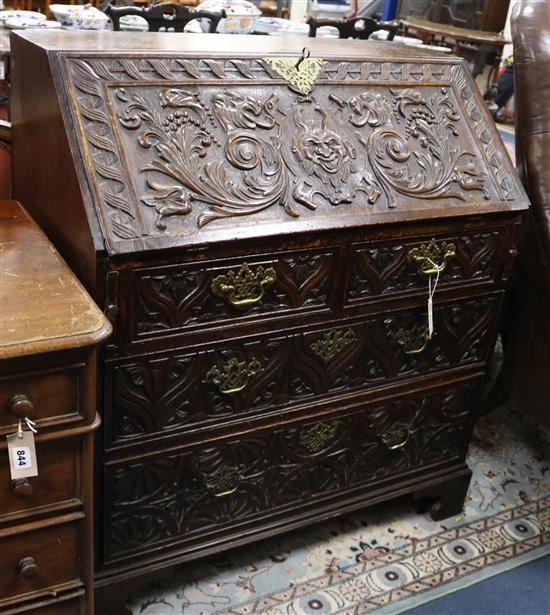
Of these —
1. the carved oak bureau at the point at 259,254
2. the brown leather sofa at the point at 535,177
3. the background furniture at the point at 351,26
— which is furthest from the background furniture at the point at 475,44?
the carved oak bureau at the point at 259,254

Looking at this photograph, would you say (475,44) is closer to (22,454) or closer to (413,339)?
(413,339)

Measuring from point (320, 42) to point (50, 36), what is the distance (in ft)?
2.23

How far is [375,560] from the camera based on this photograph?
190cm

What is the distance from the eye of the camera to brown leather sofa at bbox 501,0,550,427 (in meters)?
1.85

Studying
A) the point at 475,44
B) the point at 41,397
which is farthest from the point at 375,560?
the point at 475,44

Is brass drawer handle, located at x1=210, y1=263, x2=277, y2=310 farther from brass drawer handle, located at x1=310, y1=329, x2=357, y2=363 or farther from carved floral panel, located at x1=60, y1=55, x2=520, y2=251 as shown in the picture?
brass drawer handle, located at x1=310, y1=329, x2=357, y2=363

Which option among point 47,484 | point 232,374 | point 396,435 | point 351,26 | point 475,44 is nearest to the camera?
point 47,484

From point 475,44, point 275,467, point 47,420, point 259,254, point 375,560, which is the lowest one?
point 375,560

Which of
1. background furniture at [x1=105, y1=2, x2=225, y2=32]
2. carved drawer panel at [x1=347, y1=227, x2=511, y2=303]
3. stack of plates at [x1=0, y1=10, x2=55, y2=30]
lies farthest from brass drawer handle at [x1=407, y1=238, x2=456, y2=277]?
stack of plates at [x1=0, y1=10, x2=55, y2=30]

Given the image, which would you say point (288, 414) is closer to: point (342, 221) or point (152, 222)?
point (342, 221)

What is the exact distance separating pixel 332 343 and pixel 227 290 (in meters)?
0.32

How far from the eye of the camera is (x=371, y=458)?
1.85 meters

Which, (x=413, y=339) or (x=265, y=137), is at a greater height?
(x=265, y=137)

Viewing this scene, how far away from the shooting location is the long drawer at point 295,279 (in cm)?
133
